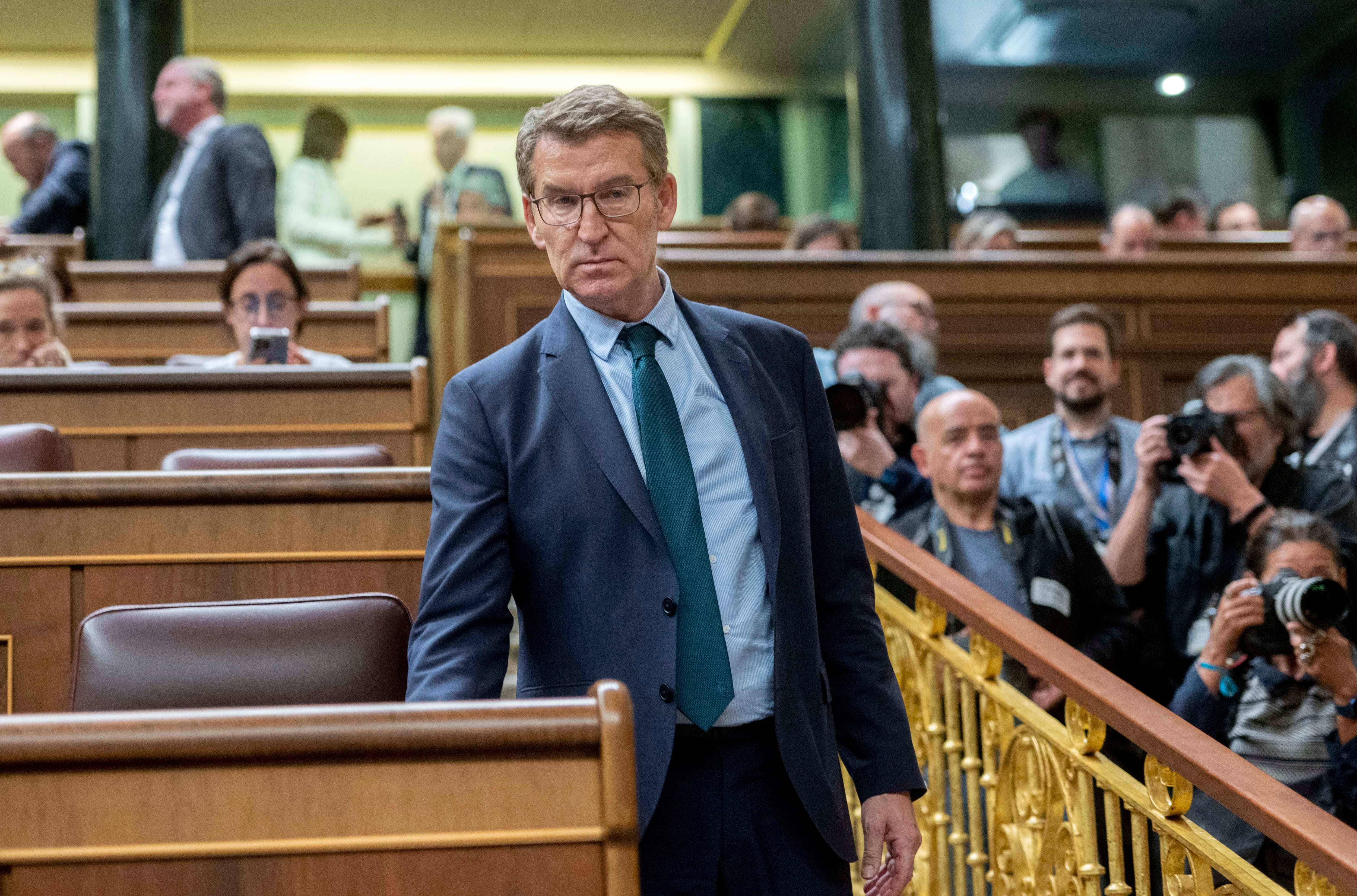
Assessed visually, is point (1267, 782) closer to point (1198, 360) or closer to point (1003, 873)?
point (1003, 873)

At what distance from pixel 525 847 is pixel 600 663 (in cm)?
24

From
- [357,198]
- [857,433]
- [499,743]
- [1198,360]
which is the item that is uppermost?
[357,198]

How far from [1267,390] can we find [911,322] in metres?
0.93

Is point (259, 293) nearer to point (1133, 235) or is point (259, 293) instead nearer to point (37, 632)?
point (37, 632)

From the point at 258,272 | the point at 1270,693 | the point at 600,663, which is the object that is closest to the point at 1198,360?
the point at 1270,693

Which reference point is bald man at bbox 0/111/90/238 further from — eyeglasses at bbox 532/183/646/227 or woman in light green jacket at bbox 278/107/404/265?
eyeglasses at bbox 532/183/646/227

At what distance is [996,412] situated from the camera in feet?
8.69

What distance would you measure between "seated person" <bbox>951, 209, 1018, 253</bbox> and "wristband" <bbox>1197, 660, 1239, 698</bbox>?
3.09 metres

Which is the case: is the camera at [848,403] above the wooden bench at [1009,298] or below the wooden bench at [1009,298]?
below

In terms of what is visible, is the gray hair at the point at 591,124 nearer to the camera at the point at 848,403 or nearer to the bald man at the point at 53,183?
the camera at the point at 848,403

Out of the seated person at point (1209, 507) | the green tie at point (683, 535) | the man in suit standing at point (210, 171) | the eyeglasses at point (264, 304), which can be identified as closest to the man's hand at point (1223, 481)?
the seated person at point (1209, 507)

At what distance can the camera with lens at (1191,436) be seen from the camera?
271cm

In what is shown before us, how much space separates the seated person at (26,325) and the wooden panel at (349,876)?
8.21ft

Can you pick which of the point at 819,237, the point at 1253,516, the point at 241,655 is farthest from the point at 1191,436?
the point at 819,237
